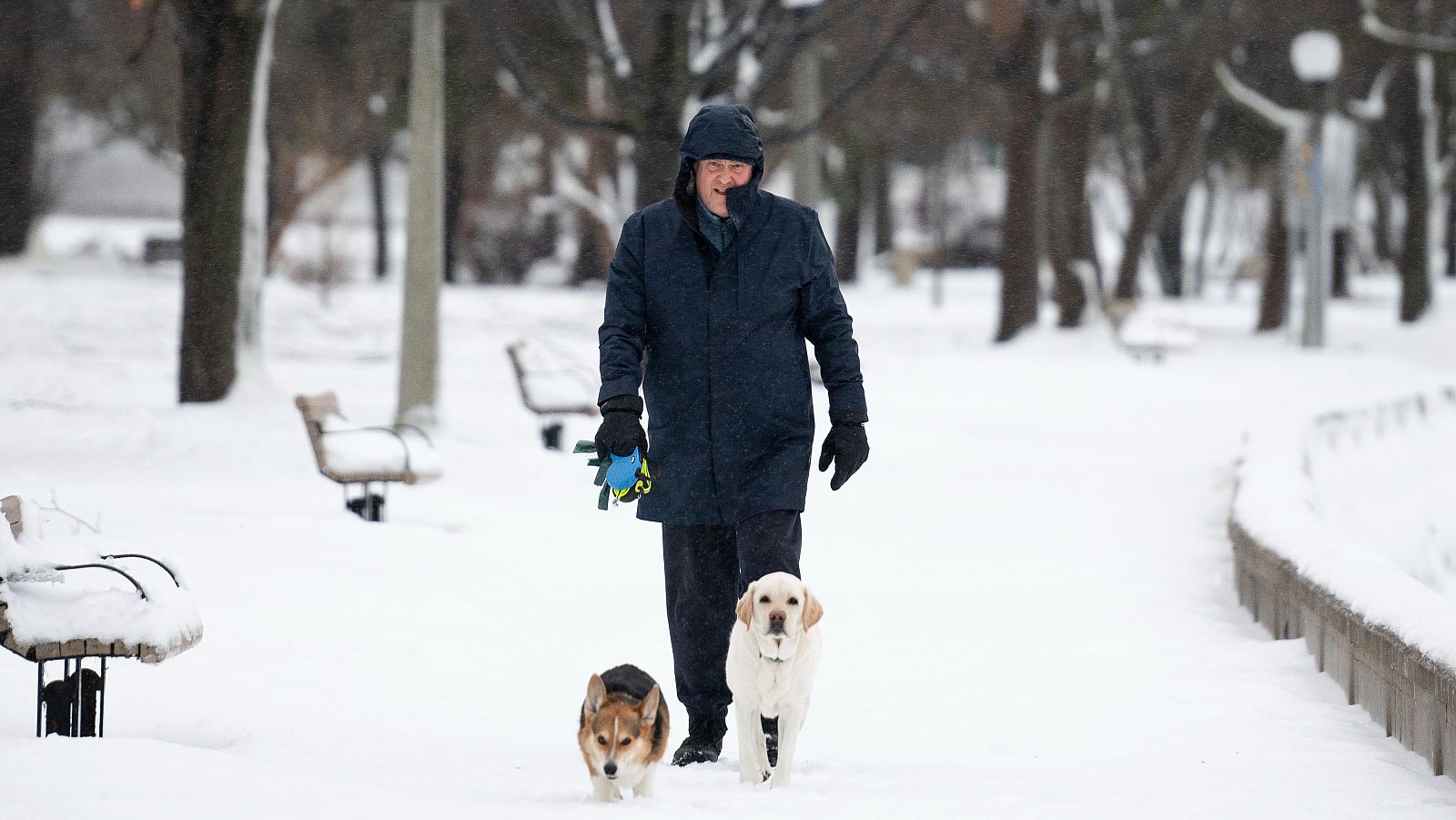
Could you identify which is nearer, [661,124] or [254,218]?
[254,218]

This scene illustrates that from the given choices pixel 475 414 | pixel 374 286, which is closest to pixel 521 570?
pixel 475 414

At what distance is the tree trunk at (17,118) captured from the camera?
97.8ft

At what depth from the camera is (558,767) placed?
5.73 meters

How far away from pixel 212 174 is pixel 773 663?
10.6 m

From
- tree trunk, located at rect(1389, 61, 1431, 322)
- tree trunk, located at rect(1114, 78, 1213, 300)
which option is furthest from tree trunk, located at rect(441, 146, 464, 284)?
tree trunk, located at rect(1389, 61, 1431, 322)

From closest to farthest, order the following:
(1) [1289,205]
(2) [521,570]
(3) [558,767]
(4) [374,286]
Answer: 1. (3) [558,767]
2. (2) [521,570]
3. (1) [1289,205]
4. (4) [374,286]

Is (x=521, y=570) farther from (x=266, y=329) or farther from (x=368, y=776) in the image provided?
(x=266, y=329)

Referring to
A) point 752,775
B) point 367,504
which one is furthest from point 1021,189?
point 752,775

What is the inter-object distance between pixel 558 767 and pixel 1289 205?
878 inches

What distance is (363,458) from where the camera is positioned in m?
10.5

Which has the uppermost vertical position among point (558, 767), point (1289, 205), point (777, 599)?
point (1289, 205)

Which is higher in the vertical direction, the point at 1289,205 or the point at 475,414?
the point at 1289,205

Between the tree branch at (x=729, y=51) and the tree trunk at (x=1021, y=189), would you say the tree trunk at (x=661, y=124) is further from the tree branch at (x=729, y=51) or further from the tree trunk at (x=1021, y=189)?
the tree trunk at (x=1021, y=189)

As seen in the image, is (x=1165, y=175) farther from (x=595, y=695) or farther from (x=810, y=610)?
(x=595, y=695)
